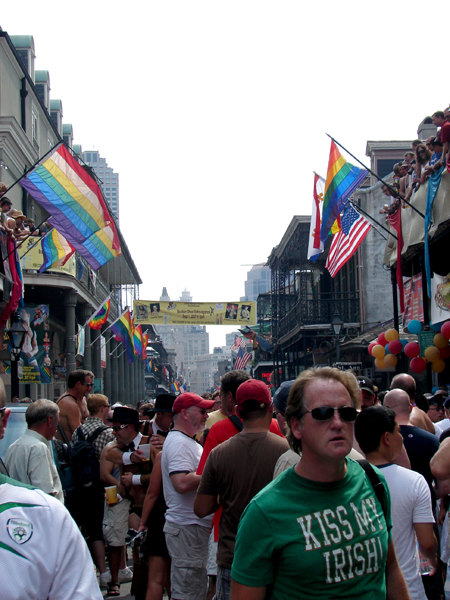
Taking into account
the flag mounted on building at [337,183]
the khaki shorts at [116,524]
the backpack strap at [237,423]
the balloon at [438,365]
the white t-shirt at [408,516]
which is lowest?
the khaki shorts at [116,524]

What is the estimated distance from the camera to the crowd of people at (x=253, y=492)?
7.68ft

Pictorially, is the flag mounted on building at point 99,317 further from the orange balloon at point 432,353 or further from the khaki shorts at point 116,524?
the khaki shorts at point 116,524

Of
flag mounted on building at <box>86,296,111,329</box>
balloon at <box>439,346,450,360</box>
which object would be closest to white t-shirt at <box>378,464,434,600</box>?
balloon at <box>439,346,450,360</box>

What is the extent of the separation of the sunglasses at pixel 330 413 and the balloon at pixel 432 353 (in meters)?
10.8

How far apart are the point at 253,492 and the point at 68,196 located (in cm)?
970

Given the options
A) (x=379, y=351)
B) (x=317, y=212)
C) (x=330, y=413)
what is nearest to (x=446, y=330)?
(x=379, y=351)

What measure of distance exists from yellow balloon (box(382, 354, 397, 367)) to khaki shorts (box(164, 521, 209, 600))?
10.1 m

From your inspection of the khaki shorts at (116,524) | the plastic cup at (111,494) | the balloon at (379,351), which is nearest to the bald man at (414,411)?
the plastic cup at (111,494)

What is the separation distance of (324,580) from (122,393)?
46.1 metres

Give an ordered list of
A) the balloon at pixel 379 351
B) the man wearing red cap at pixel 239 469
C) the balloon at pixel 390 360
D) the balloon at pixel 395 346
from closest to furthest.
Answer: the man wearing red cap at pixel 239 469
the balloon at pixel 395 346
the balloon at pixel 390 360
the balloon at pixel 379 351

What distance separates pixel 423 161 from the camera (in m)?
12.8

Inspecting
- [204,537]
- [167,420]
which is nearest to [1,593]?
[204,537]

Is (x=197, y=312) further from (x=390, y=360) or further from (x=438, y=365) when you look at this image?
(x=438, y=365)

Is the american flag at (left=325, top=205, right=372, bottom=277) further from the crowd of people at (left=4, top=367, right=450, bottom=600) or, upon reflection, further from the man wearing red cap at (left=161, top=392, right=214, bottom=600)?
the man wearing red cap at (left=161, top=392, right=214, bottom=600)
